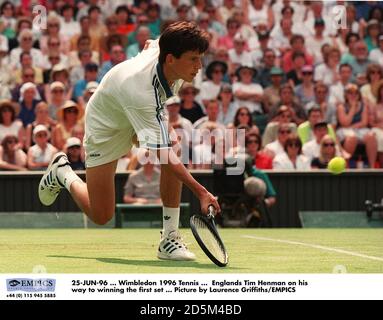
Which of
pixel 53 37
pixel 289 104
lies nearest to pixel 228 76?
pixel 289 104

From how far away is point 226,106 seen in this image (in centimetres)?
1491

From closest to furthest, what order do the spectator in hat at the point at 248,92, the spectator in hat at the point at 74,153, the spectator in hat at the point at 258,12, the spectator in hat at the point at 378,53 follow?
1. the spectator in hat at the point at 74,153
2. the spectator in hat at the point at 248,92
3. the spectator in hat at the point at 378,53
4. the spectator in hat at the point at 258,12

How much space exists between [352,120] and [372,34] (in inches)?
79.5

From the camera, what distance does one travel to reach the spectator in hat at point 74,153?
1328cm

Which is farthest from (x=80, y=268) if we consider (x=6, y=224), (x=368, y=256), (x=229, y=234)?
(x=6, y=224)

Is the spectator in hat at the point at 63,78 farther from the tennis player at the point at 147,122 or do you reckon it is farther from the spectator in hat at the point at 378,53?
the tennis player at the point at 147,122

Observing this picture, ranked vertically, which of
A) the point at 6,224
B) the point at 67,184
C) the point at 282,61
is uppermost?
the point at 282,61

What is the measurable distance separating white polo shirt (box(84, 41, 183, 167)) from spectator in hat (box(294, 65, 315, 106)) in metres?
8.05

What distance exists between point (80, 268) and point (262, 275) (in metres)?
1.30

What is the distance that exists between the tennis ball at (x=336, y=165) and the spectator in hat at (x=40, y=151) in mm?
3343

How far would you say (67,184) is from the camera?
823 centimetres

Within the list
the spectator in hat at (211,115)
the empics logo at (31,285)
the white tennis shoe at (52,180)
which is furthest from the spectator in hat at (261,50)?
the empics logo at (31,285)

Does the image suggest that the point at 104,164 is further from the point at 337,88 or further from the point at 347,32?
the point at 347,32

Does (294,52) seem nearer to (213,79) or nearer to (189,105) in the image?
(213,79)
